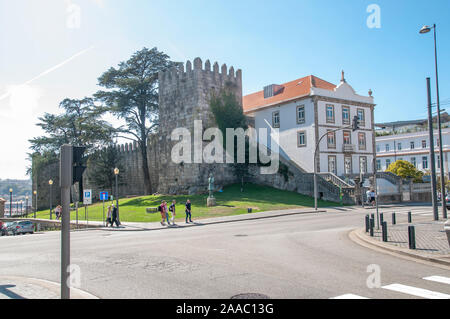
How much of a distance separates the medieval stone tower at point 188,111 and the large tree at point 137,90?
285cm

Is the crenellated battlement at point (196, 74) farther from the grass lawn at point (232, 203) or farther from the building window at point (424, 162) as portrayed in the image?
the building window at point (424, 162)

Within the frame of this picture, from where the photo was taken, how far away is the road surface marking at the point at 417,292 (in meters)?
6.12

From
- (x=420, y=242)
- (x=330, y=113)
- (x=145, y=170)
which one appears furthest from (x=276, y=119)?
(x=420, y=242)

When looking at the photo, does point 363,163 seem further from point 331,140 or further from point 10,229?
point 10,229

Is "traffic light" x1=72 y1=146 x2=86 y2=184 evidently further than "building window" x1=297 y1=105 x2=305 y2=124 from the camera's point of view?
No

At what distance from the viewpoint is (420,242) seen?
11.5m

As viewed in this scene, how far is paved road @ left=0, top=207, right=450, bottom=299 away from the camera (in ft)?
21.5

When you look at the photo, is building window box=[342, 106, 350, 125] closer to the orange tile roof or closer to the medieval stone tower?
the orange tile roof

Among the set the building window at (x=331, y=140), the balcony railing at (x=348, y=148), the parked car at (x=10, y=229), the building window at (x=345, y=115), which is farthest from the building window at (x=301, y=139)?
the parked car at (x=10, y=229)

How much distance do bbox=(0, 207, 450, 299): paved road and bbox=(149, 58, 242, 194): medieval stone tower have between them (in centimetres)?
2606

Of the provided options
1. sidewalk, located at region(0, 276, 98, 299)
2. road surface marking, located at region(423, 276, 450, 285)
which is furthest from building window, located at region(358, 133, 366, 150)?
sidewalk, located at region(0, 276, 98, 299)

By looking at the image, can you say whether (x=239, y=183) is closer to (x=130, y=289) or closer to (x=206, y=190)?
(x=206, y=190)

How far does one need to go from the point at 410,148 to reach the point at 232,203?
163 ft
